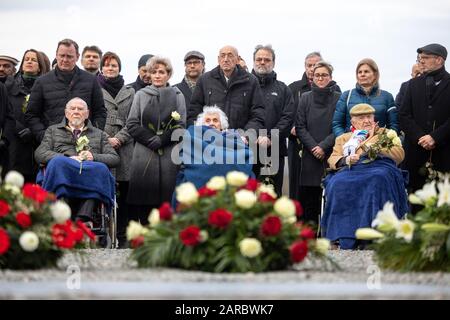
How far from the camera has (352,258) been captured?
1210cm

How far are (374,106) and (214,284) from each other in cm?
725

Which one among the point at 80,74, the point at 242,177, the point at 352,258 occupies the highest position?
the point at 80,74

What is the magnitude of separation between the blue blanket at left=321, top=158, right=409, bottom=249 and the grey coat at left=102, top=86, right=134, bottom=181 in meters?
2.85

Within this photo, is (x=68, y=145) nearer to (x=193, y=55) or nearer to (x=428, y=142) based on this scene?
(x=193, y=55)

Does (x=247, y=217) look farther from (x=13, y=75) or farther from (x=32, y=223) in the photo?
(x=13, y=75)

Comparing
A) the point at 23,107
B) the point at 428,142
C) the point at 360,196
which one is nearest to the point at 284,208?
the point at 360,196

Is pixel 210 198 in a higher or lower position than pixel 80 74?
lower

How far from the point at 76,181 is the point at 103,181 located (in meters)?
0.35

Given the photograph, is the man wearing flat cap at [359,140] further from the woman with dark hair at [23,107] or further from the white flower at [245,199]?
the white flower at [245,199]

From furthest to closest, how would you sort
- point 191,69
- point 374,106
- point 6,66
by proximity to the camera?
point 191,69 → point 6,66 → point 374,106

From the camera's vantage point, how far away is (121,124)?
53.6ft

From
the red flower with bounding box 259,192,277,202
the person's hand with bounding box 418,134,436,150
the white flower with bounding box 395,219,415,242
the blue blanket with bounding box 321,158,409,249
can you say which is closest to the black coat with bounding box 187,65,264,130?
the blue blanket with bounding box 321,158,409,249
